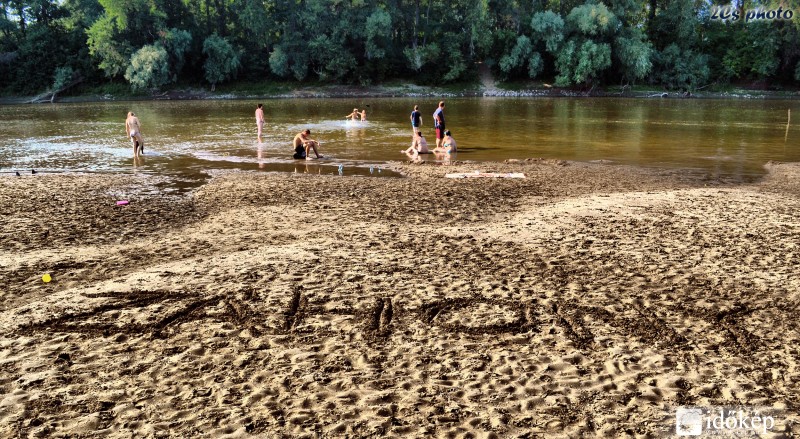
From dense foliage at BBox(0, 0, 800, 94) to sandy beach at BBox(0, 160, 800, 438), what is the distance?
57444 mm

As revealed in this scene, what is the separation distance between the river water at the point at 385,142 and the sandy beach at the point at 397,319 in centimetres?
700

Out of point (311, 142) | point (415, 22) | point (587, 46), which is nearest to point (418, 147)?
point (311, 142)

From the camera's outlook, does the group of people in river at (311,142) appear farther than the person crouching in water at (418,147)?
No

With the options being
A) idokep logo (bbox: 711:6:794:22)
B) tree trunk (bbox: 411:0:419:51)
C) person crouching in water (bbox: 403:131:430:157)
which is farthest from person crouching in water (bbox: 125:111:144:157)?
idokep logo (bbox: 711:6:794:22)

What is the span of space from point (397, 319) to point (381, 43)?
68.7 m

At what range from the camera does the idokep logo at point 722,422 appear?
14.7 ft

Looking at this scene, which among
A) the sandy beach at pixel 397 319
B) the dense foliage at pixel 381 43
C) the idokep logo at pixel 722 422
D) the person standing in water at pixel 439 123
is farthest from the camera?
the dense foliage at pixel 381 43

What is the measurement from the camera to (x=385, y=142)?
23.2 meters

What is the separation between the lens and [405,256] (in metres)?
8.30

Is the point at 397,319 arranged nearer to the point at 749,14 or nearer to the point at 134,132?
the point at 134,132

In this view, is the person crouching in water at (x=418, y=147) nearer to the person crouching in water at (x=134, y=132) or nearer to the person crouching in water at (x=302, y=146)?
the person crouching in water at (x=302, y=146)

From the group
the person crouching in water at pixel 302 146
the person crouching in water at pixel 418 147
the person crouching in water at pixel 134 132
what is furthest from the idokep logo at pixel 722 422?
the person crouching in water at pixel 134 132

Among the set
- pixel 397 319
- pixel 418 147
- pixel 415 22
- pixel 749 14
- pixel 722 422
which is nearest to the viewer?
pixel 722 422

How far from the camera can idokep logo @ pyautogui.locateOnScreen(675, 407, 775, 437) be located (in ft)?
14.7
